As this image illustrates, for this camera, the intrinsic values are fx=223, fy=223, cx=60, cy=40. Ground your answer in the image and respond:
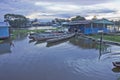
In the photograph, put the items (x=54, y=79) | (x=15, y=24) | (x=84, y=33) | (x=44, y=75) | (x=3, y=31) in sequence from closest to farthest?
(x=54, y=79) → (x=44, y=75) → (x=3, y=31) → (x=84, y=33) → (x=15, y=24)

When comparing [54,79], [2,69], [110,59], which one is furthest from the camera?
[110,59]

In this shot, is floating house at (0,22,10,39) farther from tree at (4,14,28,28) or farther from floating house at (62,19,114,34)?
tree at (4,14,28,28)

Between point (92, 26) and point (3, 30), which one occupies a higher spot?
point (92, 26)

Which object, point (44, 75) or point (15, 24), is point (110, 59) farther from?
point (15, 24)

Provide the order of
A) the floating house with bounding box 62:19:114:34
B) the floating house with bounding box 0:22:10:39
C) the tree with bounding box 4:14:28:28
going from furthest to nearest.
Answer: the tree with bounding box 4:14:28:28 < the floating house with bounding box 62:19:114:34 < the floating house with bounding box 0:22:10:39

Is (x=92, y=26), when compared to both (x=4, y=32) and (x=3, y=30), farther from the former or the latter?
(x=3, y=30)

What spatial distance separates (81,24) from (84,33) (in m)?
1.80

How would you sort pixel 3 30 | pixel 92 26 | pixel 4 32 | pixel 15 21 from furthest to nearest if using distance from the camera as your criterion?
1. pixel 15 21
2. pixel 92 26
3. pixel 4 32
4. pixel 3 30

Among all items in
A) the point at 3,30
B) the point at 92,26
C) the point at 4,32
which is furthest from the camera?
the point at 92,26

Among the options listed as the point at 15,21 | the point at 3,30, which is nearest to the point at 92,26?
the point at 3,30

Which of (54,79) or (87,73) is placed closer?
(54,79)

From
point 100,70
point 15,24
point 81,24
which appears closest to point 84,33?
point 81,24

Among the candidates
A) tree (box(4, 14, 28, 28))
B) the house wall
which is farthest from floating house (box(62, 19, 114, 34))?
tree (box(4, 14, 28, 28))

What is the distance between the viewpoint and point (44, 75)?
13672 mm
